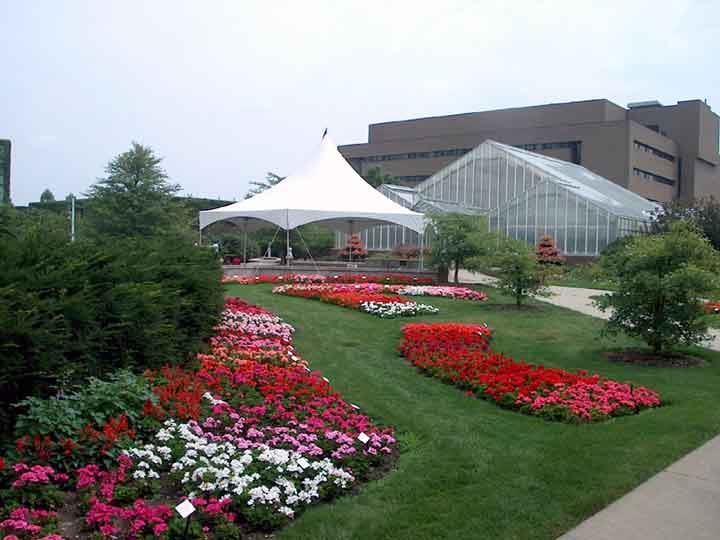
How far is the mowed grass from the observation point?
457cm

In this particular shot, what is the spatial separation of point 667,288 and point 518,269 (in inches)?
275

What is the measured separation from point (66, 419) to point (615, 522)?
12.7 ft

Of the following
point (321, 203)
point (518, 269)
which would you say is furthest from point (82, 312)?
point (321, 203)

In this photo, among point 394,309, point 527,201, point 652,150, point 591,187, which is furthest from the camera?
point 652,150

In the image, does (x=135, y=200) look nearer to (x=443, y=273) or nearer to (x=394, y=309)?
(x=443, y=273)

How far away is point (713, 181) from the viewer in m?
80.8

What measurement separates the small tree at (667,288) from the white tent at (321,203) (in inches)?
559

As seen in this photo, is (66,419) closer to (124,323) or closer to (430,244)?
(124,323)

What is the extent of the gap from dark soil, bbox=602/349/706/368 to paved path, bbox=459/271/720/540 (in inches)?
190

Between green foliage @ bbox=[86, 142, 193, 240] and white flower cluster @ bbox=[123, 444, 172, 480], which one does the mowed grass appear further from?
green foliage @ bbox=[86, 142, 193, 240]

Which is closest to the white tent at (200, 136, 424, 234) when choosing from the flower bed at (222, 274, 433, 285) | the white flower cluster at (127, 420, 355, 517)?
the flower bed at (222, 274, 433, 285)

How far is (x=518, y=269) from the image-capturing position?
17078mm

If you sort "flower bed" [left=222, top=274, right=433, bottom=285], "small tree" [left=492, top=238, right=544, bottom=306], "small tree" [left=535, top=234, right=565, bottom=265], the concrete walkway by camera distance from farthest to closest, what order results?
"small tree" [left=535, top=234, right=565, bottom=265], "flower bed" [left=222, top=274, right=433, bottom=285], "small tree" [left=492, top=238, right=544, bottom=306], the concrete walkway

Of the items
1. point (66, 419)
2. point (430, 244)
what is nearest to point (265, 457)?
point (66, 419)
